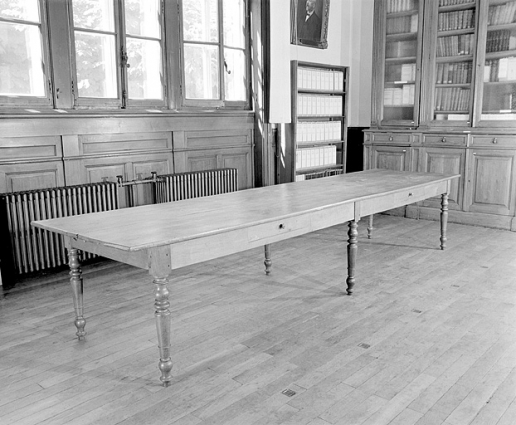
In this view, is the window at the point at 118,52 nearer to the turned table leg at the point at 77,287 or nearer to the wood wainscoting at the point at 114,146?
the wood wainscoting at the point at 114,146

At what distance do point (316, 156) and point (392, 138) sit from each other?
3.19 feet

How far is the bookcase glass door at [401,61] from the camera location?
6215mm

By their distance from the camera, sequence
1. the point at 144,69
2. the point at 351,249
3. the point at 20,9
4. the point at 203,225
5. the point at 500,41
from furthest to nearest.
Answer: the point at 500,41, the point at 144,69, the point at 20,9, the point at 351,249, the point at 203,225

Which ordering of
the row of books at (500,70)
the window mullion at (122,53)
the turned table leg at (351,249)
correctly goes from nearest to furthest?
the turned table leg at (351,249) → the window mullion at (122,53) → the row of books at (500,70)

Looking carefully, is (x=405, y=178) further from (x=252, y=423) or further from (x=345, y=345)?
(x=252, y=423)

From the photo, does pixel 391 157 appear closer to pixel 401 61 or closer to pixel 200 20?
pixel 401 61

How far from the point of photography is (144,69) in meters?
4.88

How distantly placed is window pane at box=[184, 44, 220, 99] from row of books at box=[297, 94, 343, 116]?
1.16m

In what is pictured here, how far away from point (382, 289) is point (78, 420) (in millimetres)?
2355

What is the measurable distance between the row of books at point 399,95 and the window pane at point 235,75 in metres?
1.90

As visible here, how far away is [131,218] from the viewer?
286 cm

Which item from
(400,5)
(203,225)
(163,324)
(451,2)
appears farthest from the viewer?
(400,5)

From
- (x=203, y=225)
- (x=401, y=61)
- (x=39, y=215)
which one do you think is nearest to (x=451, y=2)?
(x=401, y=61)

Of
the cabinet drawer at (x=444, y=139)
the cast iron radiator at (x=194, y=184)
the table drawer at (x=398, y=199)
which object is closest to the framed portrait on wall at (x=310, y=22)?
the cabinet drawer at (x=444, y=139)
